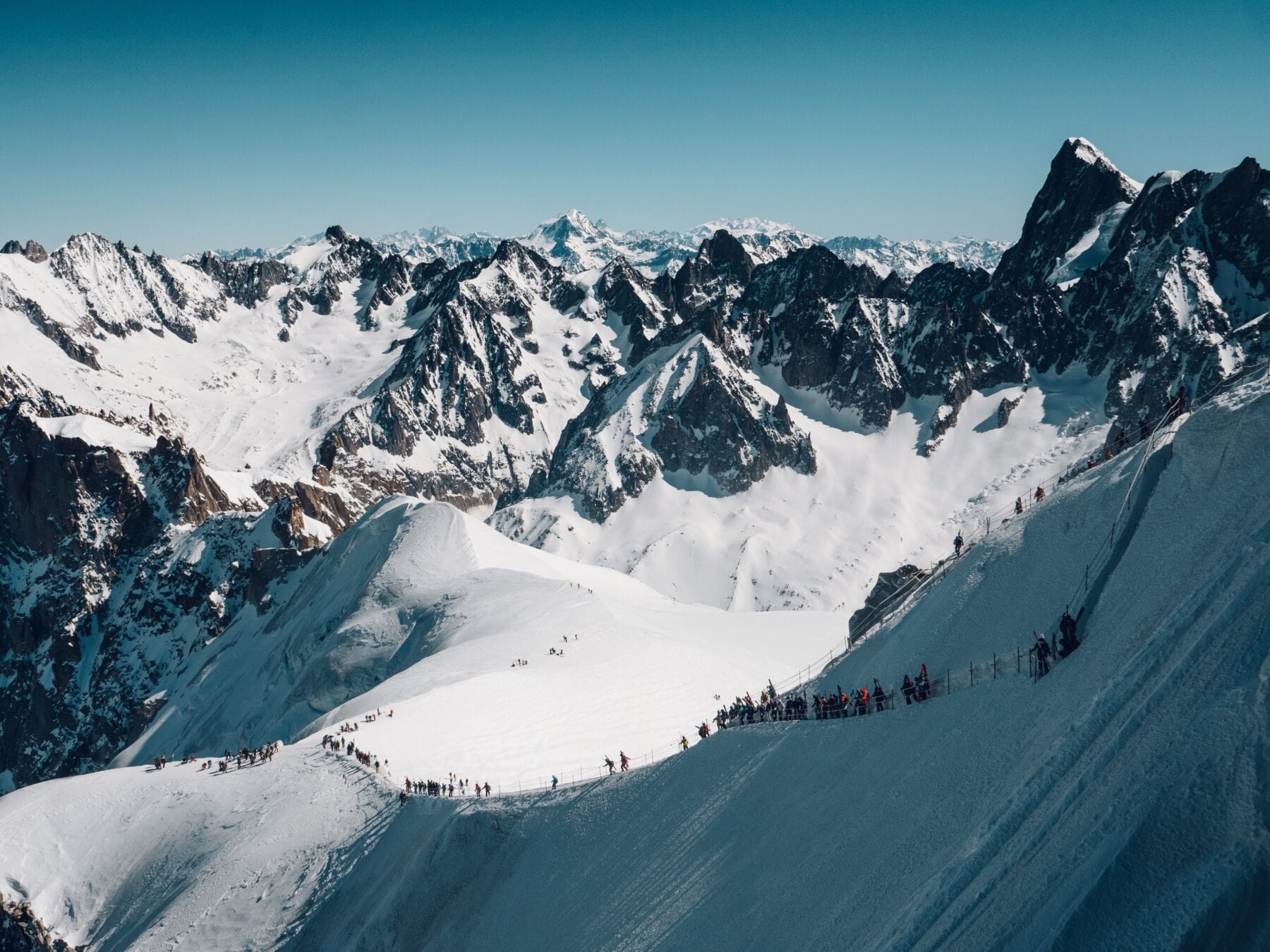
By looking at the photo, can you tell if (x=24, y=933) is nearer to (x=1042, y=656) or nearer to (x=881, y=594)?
(x=1042, y=656)

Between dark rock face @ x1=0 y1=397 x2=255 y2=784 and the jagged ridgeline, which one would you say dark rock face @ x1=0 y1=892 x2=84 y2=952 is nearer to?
the jagged ridgeline

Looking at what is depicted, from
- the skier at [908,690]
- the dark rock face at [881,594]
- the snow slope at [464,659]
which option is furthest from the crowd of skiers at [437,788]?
the skier at [908,690]

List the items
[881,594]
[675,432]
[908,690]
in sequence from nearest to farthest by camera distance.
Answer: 1. [908,690]
2. [881,594]
3. [675,432]

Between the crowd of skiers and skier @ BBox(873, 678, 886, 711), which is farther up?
the crowd of skiers

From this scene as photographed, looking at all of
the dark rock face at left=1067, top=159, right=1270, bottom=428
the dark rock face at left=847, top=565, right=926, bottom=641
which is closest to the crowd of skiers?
the dark rock face at left=847, top=565, right=926, bottom=641

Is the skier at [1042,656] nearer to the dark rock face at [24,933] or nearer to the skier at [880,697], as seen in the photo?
the skier at [880,697]

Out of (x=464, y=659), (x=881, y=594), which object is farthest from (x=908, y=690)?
(x=881, y=594)
